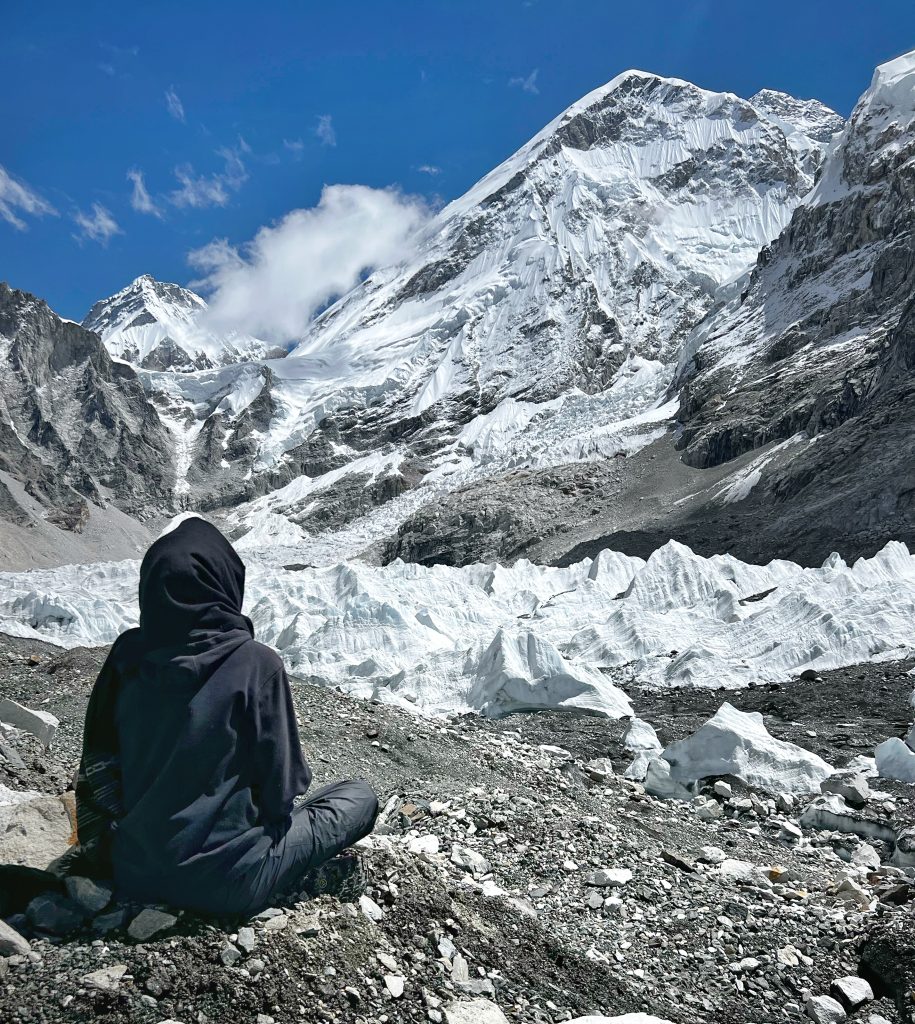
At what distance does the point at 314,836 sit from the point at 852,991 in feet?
9.75

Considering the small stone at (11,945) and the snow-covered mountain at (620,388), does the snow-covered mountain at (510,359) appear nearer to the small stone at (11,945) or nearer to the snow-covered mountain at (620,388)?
the snow-covered mountain at (620,388)

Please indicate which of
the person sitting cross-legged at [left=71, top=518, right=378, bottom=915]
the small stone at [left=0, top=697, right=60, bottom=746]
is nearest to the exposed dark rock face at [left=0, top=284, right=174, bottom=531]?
the small stone at [left=0, top=697, right=60, bottom=746]

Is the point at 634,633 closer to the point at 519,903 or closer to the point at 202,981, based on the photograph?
the point at 519,903

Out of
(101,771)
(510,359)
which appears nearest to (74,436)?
(510,359)

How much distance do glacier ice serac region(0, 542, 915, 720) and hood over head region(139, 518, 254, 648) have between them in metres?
10.1

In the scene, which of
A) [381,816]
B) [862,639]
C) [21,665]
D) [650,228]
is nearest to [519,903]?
[381,816]

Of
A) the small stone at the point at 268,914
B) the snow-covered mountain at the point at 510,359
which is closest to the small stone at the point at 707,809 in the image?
the small stone at the point at 268,914

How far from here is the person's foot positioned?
13.9ft

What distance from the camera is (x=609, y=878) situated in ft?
18.9

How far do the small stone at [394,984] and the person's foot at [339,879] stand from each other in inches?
18.2

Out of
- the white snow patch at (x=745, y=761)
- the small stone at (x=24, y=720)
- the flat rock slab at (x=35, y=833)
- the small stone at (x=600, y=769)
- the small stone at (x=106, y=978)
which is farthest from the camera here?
the small stone at (x=600, y=769)

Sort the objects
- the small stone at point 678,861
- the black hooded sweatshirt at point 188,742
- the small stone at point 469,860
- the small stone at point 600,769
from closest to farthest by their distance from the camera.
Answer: the black hooded sweatshirt at point 188,742
the small stone at point 469,860
the small stone at point 678,861
the small stone at point 600,769

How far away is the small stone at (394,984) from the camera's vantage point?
3.94 meters

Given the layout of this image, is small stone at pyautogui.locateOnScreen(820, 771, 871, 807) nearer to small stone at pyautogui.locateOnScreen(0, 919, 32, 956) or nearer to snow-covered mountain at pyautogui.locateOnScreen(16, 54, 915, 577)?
small stone at pyautogui.locateOnScreen(0, 919, 32, 956)
